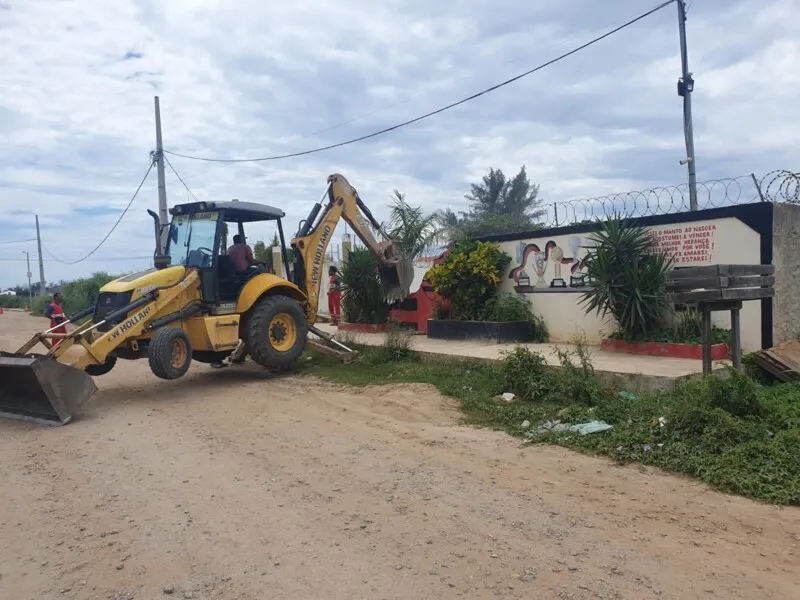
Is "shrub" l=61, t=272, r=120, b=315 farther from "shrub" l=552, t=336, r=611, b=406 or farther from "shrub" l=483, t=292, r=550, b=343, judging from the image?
"shrub" l=552, t=336, r=611, b=406

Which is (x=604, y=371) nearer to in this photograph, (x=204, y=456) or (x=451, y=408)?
(x=451, y=408)

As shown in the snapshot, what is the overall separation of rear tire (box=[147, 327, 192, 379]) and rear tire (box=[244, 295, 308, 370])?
1.30 m

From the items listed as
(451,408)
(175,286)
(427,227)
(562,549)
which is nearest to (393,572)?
(562,549)

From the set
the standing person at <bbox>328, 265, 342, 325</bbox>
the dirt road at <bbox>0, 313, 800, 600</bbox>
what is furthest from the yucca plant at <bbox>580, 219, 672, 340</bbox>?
the standing person at <bbox>328, 265, 342, 325</bbox>

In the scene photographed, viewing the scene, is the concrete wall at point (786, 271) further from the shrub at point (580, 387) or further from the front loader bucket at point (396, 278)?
the front loader bucket at point (396, 278)

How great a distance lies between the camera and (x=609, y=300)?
32.8 ft

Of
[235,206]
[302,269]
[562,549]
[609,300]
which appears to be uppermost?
[235,206]

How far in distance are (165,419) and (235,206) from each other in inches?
148

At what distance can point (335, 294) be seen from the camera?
56.5 ft

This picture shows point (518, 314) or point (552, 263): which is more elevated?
point (552, 263)

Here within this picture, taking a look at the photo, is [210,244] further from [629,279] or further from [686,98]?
[686,98]

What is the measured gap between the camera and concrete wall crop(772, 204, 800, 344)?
8891 millimetres

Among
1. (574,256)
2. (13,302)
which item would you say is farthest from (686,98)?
(13,302)

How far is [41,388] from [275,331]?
3.65 m
